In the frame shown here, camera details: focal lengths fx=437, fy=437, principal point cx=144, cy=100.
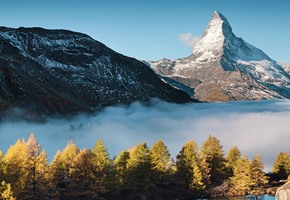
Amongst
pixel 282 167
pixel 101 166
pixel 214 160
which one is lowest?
pixel 101 166

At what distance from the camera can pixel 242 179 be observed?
120375 millimetres

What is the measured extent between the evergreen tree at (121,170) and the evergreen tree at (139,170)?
1.37 m

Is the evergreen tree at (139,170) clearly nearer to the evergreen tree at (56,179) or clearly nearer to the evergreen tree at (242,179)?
the evergreen tree at (56,179)

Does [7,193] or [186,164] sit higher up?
[186,164]

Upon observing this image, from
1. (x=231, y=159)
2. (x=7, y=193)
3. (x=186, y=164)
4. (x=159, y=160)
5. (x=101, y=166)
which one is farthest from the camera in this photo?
(x=231, y=159)

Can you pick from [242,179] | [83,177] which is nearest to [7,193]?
[83,177]

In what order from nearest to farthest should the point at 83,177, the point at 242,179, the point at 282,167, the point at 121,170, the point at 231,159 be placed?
the point at 83,177 < the point at 121,170 < the point at 242,179 < the point at 282,167 < the point at 231,159

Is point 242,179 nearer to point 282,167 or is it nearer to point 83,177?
point 282,167

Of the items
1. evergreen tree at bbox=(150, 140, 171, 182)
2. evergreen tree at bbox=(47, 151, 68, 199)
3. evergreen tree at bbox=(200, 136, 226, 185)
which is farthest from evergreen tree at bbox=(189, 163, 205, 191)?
evergreen tree at bbox=(47, 151, 68, 199)

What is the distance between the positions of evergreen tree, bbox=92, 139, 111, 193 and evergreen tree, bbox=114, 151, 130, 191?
2812 millimetres

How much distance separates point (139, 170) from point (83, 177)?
1454cm

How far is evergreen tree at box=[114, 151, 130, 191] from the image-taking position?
111 metres

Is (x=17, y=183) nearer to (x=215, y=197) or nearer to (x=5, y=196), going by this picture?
(x=5, y=196)

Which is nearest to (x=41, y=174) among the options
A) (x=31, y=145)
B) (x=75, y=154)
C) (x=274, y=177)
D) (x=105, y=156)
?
(x=31, y=145)
